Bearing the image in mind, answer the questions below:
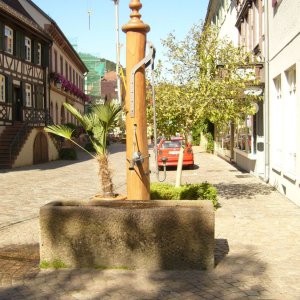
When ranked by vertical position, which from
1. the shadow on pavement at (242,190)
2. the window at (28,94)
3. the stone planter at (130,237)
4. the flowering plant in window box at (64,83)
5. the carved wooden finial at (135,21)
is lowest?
the shadow on pavement at (242,190)

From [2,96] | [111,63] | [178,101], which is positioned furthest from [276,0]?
[111,63]

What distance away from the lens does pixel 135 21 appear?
22.5 ft

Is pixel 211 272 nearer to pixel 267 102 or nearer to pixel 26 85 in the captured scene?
pixel 267 102

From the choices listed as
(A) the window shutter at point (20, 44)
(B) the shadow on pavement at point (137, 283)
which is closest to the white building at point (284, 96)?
(B) the shadow on pavement at point (137, 283)

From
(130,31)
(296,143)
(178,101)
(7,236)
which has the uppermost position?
(130,31)

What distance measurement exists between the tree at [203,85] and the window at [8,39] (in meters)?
15.7

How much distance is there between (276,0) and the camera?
12.4 m

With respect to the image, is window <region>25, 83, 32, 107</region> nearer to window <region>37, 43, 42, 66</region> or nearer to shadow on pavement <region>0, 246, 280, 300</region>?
window <region>37, 43, 42, 66</region>

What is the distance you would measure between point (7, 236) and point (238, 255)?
3.72 m

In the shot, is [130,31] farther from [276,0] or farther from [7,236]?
[276,0]

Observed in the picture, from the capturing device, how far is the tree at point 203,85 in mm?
10086

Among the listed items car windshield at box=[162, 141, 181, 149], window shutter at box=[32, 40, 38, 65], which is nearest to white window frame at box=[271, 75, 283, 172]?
car windshield at box=[162, 141, 181, 149]

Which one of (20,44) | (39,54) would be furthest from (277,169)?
(39,54)

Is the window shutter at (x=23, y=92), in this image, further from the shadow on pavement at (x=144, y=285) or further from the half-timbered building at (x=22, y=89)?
the shadow on pavement at (x=144, y=285)
